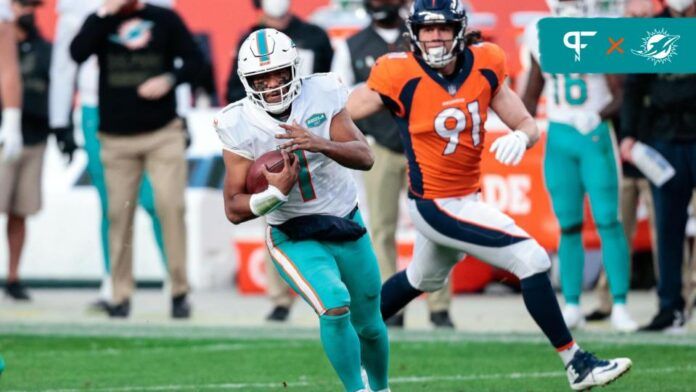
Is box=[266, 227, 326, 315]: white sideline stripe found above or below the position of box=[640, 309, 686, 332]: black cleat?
above

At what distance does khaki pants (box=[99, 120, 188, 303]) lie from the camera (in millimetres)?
10617

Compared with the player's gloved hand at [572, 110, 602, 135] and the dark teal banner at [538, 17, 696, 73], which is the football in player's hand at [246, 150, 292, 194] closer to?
the dark teal banner at [538, 17, 696, 73]

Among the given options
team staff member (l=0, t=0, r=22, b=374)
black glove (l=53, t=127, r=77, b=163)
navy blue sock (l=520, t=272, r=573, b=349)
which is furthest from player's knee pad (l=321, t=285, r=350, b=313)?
black glove (l=53, t=127, r=77, b=163)

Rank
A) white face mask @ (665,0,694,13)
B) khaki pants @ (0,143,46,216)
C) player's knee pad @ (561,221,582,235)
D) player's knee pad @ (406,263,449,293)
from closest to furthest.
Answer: player's knee pad @ (406,263,449,293)
white face mask @ (665,0,694,13)
player's knee pad @ (561,221,582,235)
khaki pants @ (0,143,46,216)

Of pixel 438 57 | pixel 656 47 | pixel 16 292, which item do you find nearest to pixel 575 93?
pixel 438 57

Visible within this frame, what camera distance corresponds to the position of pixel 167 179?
418 inches

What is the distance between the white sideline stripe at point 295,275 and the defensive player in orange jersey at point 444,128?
108 centimetres

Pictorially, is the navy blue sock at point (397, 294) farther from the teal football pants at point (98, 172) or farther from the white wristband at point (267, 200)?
the teal football pants at point (98, 172)

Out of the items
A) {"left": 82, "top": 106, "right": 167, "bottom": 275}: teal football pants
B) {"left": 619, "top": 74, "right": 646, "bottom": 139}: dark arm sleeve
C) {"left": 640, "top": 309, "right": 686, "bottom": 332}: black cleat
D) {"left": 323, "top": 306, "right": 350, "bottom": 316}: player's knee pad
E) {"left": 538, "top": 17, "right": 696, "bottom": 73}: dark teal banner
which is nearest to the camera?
{"left": 538, "top": 17, "right": 696, "bottom": 73}: dark teal banner

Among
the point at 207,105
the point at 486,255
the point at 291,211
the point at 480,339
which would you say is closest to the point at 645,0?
the point at 480,339

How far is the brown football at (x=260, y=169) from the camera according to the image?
665 cm

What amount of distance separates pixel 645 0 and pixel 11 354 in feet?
13.6

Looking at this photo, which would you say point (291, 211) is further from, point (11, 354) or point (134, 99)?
point (134, 99)

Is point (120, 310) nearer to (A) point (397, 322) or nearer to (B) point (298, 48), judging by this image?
(A) point (397, 322)
